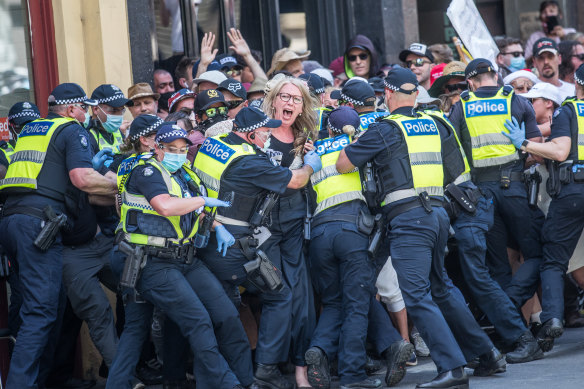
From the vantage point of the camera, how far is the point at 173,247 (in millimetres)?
6867

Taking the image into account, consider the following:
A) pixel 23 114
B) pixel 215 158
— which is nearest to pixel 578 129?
pixel 215 158

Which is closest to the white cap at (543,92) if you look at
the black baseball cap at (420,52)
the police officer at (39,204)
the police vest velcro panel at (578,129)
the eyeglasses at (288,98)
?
the police vest velcro panel at (578,129)

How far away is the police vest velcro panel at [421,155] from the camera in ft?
23.8

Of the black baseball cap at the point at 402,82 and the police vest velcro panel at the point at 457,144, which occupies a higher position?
the black baseball cap at the point at 402,82

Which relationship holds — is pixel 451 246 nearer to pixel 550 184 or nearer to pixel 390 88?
pixel 550 184

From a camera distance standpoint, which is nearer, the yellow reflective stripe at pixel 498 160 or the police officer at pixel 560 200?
the police officer at pixel 560 200

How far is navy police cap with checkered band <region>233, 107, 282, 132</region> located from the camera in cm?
721

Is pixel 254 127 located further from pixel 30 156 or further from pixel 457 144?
pixel 30 156

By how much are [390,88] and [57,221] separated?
2533 millimetres

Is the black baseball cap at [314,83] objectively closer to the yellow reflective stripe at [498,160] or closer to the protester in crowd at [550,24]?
the yellow reflective stripe at [498,160]

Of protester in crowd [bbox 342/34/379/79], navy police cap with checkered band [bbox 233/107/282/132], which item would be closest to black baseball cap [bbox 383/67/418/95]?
navy police cap with checkered band [bbox 233/107/282/132]

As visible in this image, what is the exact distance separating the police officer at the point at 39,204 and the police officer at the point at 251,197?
0.92 m

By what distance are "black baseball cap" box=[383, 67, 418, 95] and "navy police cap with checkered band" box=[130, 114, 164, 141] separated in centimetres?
164

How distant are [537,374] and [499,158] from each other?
5.76 feet
